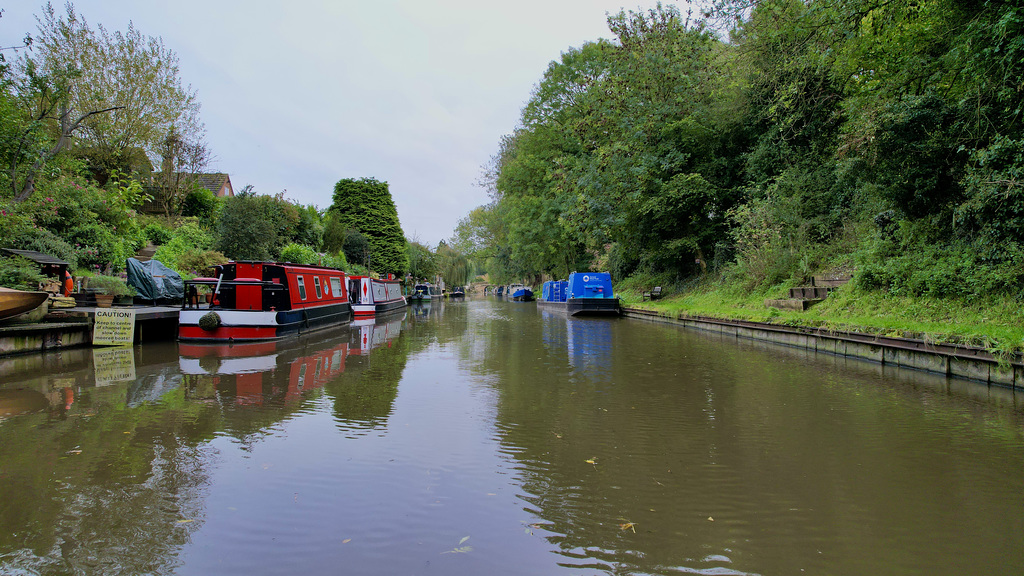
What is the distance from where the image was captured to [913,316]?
881 centimetres

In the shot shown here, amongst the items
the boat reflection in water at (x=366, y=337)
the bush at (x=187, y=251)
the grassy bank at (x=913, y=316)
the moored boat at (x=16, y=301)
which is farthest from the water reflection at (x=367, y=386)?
the bush at (x=187, y=251)

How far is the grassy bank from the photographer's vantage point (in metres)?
6.78

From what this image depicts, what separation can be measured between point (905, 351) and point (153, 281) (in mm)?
18033

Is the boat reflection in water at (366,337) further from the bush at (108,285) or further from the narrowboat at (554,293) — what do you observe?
the narrowboat at (554,293)

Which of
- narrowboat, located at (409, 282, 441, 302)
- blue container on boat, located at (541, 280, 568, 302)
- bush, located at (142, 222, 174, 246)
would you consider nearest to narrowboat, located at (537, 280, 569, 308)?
A: blue container on boat, located at (541, 280, 568, 302)

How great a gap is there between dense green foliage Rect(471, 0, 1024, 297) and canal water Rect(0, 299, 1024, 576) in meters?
3.98

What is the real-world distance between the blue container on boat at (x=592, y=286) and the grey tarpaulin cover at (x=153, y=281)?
598 inches

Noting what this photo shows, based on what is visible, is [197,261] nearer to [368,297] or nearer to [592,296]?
[368,297]

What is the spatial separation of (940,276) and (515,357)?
7517mm

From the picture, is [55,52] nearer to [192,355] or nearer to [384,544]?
[192,355]

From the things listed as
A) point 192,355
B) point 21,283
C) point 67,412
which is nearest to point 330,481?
Result: point 67,412

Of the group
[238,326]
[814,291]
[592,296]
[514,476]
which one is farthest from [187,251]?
[814,291]

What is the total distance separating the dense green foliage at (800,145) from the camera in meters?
8.55

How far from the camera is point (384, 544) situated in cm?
270
